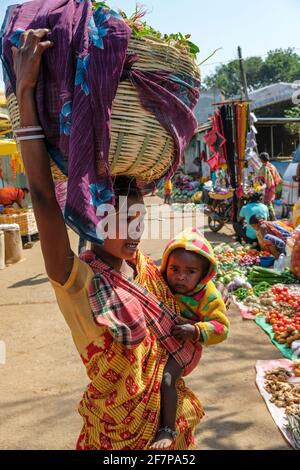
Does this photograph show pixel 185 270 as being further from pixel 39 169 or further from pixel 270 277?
pixel 270 277

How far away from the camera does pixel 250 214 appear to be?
28.8 feet

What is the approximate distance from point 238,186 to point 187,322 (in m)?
8.65

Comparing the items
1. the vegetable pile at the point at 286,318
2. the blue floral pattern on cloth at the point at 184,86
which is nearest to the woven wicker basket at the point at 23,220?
the vegetable pile at the point at 286,318

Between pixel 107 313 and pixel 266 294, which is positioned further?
pixel 266 294

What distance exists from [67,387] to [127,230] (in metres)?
3.00

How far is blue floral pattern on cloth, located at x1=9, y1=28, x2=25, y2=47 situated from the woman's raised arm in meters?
0.02

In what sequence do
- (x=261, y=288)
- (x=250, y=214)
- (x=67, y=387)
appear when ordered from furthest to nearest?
(x=250, y=214) < (x=261, y=288) < (x=67, y=387)

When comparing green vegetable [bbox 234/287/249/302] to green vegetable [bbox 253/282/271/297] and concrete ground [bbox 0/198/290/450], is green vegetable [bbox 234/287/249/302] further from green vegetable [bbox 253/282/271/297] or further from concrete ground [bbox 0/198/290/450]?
concrete ground [bbox 0/198/290/450]

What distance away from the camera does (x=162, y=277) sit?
1840 mm

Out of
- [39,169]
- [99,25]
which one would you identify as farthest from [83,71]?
[39,169]

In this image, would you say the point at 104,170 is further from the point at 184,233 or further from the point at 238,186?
the point at 238,186
